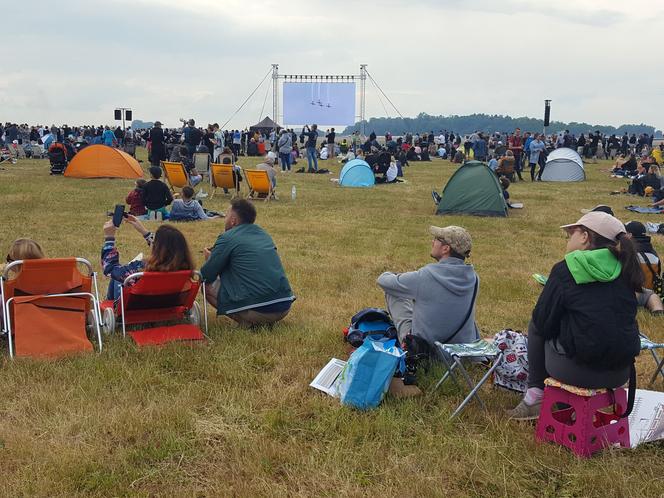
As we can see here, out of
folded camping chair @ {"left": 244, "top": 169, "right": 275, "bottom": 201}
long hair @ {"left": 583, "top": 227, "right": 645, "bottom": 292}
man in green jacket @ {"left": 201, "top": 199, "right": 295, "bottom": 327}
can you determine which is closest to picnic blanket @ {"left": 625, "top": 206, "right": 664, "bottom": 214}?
folded camping chair @ {"left": 244, "top": 169, "right": 275, "bottom": 201}

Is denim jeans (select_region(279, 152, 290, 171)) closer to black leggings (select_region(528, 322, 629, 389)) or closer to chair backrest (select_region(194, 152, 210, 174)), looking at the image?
chair backrest (select_region(194, 152, 210, 174))

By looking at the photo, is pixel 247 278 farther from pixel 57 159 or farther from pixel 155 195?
pixel 57 159

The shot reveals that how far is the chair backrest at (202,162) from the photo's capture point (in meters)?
18.3

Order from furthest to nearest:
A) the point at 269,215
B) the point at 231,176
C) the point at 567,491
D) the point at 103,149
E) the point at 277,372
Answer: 1. the point at 103,149
2. the point at 231,176
3. the point at 269,215
4. the point at 277,372
5. the point at 567,491

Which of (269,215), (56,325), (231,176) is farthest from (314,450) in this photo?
(231,176)

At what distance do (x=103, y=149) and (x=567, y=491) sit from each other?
18.5 m

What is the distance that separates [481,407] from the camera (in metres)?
4.18

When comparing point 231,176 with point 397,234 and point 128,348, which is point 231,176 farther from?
point 128,348

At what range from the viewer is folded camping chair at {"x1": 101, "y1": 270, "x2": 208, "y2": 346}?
203 inches

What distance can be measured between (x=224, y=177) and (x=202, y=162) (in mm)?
3181

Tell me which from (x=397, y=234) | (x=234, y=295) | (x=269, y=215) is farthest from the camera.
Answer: (x=269, y=215)

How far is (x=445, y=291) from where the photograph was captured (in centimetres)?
470

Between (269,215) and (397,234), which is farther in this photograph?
(269,215)

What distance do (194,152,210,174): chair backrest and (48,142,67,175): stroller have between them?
4680 mm
